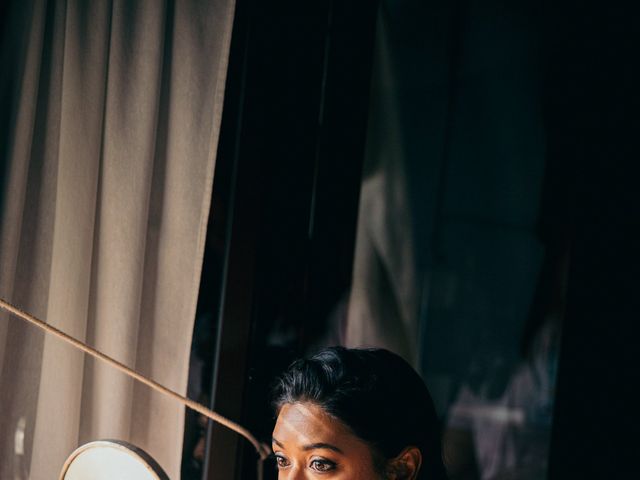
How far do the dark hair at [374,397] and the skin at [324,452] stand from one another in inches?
0.5

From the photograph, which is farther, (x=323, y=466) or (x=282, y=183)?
(x=282, y=183)

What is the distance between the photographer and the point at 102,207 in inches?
59.8

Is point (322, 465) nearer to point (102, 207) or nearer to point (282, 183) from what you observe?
point (102, 207)

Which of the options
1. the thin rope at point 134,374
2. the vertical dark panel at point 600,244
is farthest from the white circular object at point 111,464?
the vertical dark panel at point 600,244

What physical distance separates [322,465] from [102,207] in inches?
29.3

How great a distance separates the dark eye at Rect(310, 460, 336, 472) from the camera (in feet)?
3.72

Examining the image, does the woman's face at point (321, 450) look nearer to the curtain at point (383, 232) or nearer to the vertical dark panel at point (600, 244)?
the curtain at point (383, 232)

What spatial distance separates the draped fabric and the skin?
48 cm

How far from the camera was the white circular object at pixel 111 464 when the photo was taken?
103cm

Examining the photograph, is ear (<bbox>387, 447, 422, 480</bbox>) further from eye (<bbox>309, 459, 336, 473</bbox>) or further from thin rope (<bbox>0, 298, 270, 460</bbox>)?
thin rope (<bbox>0, 298, 270, 460</bbox>)

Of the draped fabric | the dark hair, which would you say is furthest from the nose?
the draped fabric

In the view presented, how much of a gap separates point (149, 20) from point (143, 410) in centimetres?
85

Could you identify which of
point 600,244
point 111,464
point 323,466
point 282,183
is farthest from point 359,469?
point 600,244

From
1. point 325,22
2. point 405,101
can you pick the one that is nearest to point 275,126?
point 325,22
